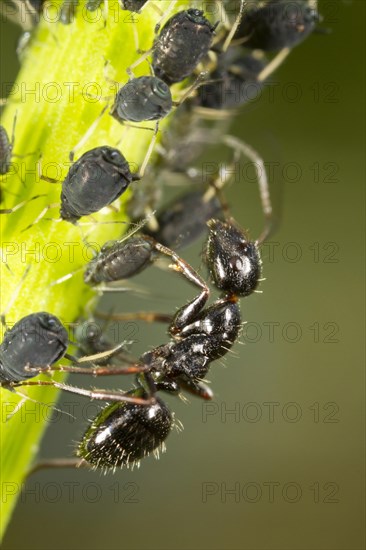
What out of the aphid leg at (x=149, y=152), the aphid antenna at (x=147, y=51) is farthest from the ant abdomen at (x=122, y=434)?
the aphid antenna at (x=147, y=51)

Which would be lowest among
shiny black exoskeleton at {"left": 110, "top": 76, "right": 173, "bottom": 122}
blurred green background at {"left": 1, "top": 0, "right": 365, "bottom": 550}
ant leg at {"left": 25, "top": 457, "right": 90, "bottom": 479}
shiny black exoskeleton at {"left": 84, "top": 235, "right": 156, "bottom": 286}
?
blurred green background at {"left": 1, "top": 0, "right": 365, "bottom": 550}

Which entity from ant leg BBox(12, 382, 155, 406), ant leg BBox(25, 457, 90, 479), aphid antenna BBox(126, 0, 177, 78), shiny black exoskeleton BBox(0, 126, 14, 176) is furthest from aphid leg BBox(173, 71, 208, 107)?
ant leg BBox(25, 457, 90, 479)

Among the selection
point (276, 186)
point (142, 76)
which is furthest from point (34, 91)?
point (276, 186)

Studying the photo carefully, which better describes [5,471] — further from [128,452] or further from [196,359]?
[196,359]

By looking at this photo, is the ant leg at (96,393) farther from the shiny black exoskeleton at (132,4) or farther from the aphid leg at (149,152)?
the shiny black exoskeleton at (132,4)

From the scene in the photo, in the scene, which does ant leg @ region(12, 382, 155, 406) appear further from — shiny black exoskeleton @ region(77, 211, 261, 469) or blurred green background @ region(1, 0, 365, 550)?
blurred green background @ region(1, 0, 365, 550)

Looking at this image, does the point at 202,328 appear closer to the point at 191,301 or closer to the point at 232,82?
the point at 191,301

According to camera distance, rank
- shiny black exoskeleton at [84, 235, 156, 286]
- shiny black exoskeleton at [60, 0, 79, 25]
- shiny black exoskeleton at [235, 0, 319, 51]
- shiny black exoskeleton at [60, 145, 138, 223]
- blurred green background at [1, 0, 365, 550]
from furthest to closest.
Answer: blurred green background at [1, 0, 365, 550], shiny black exoskeleton at [235, 0, 319, 51], shiny black exoskeleton at [84, 235, 156, 286], shiny black exoskeleton at [60, 0, 79, 25], shiny black exoskeleton at [60, 145, 138, 223]
